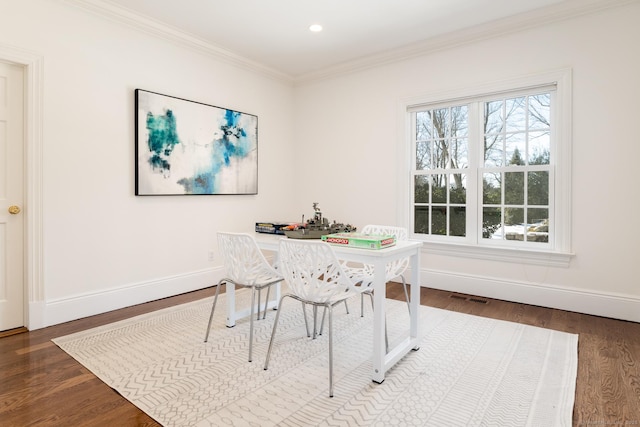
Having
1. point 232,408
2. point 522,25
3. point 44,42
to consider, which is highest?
point 522,25

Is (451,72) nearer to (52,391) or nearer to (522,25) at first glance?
(522,25)

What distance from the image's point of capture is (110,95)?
10.8 ft

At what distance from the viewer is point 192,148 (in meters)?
3.92

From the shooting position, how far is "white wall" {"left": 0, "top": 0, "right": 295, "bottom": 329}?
2936 millimetres

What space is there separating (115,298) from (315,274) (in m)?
2.30

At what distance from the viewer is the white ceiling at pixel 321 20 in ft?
10.6

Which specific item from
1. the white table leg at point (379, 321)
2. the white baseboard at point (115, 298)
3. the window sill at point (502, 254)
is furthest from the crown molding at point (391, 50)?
the white table leg at point (379, 321)

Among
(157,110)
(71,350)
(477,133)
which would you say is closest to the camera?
(71,350)

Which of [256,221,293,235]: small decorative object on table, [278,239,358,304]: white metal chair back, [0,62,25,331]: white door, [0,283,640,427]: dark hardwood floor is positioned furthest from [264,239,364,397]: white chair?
[0,62,25,331]: white door

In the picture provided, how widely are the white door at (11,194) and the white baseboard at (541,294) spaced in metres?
3.80

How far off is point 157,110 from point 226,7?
1.17 metres

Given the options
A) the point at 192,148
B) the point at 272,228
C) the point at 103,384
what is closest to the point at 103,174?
the point at 192,148

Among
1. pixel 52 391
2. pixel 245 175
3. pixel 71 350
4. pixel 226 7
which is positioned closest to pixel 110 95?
pixel 226 7

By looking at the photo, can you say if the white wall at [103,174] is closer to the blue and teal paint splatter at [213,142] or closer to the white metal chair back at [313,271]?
the blue and teal paint splatter at [213,142]
